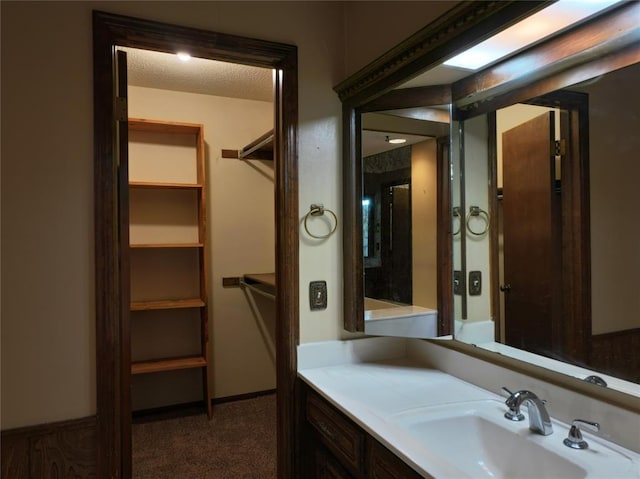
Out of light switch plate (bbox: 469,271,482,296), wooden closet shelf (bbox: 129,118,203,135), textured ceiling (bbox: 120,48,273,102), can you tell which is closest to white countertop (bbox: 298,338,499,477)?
light switch plate (bbox: 469,271,482,296)

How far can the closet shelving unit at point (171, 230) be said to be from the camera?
10.1 ft

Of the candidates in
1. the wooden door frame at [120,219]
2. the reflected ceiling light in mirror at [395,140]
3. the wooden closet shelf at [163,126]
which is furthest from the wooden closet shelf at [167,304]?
the reflected ceiling light in mirror at [395,140]

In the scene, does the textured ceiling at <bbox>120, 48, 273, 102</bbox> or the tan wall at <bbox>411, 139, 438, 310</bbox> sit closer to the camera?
the tan wall at <bbox>411, 139, 438, 310</bbox>

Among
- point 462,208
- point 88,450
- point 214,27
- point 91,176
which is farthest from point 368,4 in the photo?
point 88,450

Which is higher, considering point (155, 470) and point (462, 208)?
point (462, 208)

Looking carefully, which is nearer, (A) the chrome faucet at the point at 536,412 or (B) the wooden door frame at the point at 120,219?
(A) the chrome faucet at the point at 536,412

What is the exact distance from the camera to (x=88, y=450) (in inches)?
55.5

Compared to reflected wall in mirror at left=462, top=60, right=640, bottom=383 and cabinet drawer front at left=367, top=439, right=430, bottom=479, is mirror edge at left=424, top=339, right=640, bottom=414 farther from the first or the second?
cabinet drawer front at left=367, top=439, right=430, bottom=479

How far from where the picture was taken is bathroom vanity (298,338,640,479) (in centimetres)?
103

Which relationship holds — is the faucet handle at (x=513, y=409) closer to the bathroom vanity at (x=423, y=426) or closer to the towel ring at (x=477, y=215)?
the bathroom vanity at (x=423, y=426)

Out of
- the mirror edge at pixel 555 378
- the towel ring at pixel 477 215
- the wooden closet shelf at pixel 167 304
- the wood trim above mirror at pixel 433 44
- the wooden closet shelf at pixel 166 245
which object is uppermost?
the wood trim above mirror at pixel 433 44

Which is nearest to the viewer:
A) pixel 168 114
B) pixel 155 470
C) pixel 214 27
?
pixel 214 27

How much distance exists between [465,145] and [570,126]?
0.43 meters

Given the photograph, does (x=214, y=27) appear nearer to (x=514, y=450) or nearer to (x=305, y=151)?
(x=305, y=151)
